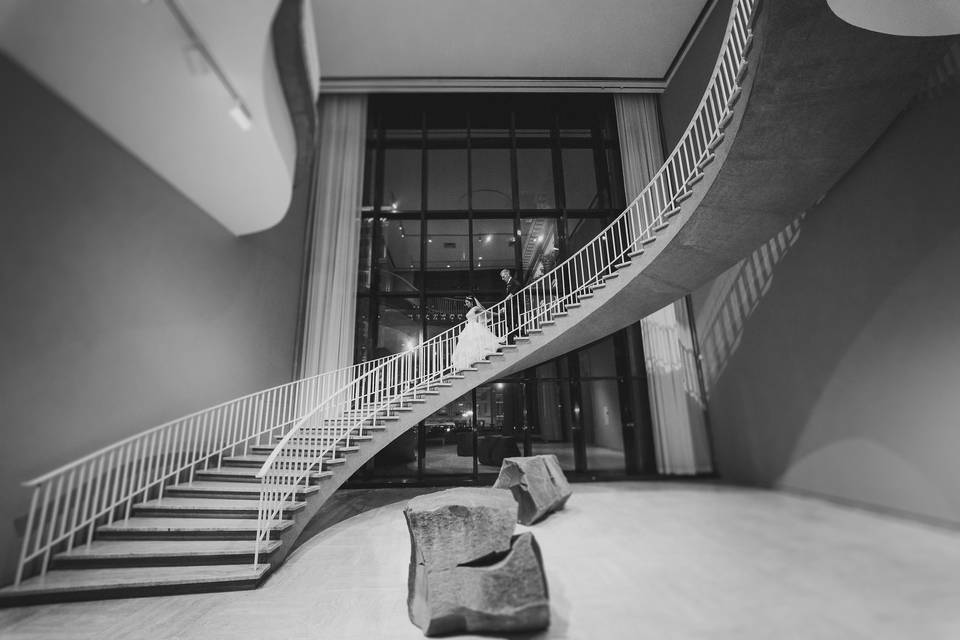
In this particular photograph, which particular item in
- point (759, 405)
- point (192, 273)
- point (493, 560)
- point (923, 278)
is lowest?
point (493, 560)

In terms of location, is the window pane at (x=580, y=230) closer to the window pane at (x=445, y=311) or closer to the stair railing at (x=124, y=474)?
the window pane at (x=445, y=311)

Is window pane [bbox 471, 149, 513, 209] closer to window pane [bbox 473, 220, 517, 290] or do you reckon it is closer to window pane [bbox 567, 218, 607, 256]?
window pane [bbox 473, 220, 517, 290]

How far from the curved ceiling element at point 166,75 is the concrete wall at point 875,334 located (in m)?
5.73

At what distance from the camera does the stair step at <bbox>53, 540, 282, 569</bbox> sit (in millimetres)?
3107

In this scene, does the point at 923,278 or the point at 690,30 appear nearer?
the point at 923,278

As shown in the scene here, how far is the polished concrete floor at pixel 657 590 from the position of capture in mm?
2213

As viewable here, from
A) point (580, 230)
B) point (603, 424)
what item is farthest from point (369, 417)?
point (580, 230)

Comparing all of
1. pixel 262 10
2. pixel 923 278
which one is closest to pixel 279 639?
pixel 262 10

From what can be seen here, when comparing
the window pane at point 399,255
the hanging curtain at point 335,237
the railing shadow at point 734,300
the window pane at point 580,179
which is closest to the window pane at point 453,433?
the hanging curtain at point 335,237

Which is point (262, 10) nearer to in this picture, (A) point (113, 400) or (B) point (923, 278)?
(A) point (113, 400)

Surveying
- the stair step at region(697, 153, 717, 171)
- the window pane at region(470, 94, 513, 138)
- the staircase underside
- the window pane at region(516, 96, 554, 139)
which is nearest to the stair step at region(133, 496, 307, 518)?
the staircase underside

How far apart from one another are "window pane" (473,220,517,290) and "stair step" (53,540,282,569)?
18.2 feet

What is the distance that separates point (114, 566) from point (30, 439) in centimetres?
114

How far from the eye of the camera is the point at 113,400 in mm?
3738
